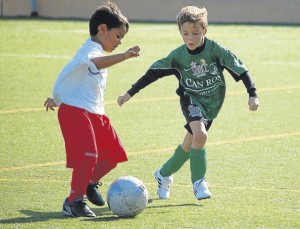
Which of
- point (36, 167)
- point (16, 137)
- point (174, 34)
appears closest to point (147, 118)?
point (16, 137)

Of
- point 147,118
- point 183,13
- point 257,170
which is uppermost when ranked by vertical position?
point 183,13

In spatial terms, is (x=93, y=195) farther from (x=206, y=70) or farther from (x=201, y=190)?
(x=206, y=70)

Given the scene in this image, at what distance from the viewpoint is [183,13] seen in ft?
23.9

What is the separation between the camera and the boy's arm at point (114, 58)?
646 cm

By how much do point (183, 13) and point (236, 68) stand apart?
61cm

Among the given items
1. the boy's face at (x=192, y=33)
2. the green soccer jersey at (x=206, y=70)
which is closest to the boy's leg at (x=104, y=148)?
the green soccer jersey at (x=206, y=70)

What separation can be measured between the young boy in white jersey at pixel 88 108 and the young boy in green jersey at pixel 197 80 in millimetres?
482

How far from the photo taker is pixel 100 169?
7.16m

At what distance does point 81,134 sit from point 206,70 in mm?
1280

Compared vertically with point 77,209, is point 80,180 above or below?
above

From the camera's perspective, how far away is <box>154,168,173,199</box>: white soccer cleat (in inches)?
293

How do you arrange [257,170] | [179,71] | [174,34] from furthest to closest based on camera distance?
[174,34], [257,170], [179,71]

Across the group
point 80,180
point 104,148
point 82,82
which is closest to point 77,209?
point 80,180

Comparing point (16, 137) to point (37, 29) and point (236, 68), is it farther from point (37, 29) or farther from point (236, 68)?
point (37, 29)
